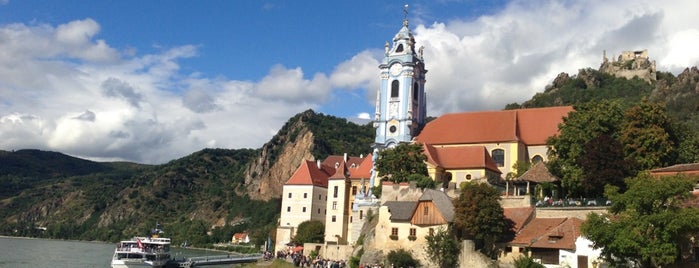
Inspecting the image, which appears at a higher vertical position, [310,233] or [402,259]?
[310,233]

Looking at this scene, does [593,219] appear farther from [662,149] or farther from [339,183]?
[339,183]

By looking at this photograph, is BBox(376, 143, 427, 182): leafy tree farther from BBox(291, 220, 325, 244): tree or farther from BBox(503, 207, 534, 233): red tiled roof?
BBox(291, 220, 325, 244): tree

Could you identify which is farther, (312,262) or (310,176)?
(310,176)

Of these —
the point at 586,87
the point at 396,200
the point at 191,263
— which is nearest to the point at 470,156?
the point at 396,200

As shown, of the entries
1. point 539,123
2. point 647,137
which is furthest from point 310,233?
point 647,137

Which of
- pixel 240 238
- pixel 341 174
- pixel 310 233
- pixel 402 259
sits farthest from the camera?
pixel 240 238

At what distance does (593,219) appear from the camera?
35.9m

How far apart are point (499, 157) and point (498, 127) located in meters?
3.24

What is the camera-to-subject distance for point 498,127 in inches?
2482

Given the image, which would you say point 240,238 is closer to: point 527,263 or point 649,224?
point 527,263

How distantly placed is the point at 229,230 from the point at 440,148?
89359 millimetres

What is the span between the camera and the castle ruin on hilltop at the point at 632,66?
13288 centimetres

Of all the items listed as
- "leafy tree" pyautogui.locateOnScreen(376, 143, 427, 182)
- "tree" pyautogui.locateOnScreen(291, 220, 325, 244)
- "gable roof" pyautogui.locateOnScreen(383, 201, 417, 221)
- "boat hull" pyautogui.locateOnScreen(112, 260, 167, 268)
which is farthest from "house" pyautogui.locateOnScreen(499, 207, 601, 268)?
"boat hull" pyautogui.locateOnScreen(112, 260, 167, 268)

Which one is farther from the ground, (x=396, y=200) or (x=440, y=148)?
(x=440, y=148)
